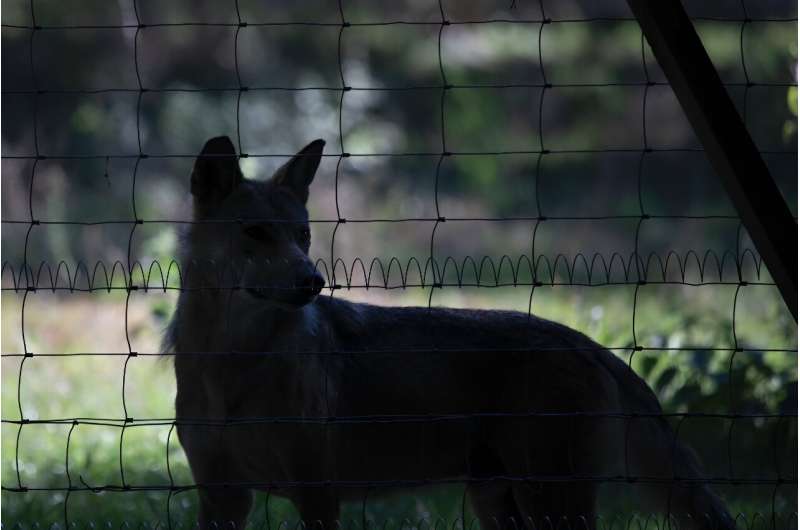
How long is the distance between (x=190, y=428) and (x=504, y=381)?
1.32m

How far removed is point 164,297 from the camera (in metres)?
8.90

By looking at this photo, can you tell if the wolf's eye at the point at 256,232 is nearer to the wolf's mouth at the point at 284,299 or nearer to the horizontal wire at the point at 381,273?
the horizontal wire at the point at 381,273

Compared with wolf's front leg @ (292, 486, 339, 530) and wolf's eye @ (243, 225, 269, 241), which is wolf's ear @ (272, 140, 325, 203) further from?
wolf's front leg @ (292, 486, 339, 530)

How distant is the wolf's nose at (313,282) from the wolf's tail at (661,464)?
1.26 m

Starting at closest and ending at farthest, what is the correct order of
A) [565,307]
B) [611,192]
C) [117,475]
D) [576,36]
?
[117,475] < [565,307] < [576,36] < [611,192]

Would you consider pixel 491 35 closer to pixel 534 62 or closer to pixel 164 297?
pixel 534 62

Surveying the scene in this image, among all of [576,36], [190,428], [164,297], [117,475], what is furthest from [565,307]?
[576,36]

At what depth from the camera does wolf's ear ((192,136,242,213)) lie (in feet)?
15.3

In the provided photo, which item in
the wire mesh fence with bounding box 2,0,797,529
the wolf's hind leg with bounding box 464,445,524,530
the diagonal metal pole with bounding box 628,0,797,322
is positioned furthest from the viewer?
the wire mesh fence with bounding box 2,0,797,529

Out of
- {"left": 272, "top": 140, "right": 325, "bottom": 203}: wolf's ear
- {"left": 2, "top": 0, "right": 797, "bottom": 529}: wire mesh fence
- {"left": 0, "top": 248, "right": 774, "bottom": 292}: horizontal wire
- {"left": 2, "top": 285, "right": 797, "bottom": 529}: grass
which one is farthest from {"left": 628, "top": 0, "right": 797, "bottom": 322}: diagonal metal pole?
{"left": 2, "top": 0, "right": 797, "bottom": 529}: wire mesh fence

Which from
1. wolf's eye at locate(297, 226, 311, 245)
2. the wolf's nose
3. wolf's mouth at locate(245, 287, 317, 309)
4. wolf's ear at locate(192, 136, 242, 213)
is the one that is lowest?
wolf's mouth at locate(245, 287, 317, 309)

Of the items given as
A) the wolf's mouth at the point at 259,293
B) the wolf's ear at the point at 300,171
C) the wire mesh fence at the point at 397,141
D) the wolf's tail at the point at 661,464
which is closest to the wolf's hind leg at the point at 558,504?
the wolf's tail at the point at 661,464

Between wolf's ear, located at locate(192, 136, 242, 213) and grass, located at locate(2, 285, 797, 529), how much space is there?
0.74 metres

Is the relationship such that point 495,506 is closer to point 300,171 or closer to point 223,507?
point 223,507
